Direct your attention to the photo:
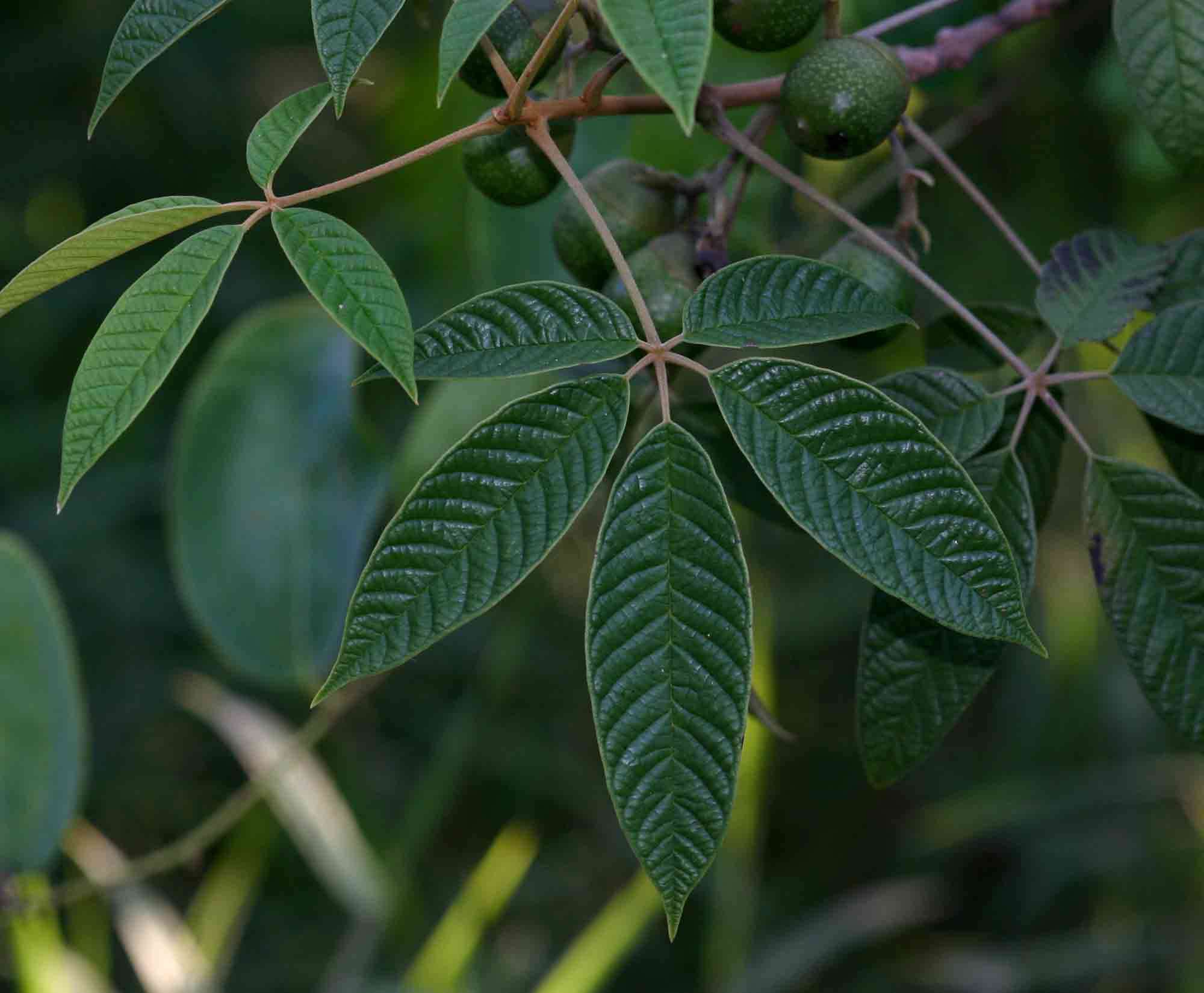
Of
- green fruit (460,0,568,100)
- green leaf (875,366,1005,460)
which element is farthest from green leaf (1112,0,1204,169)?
green fruit (460,0,568,100)

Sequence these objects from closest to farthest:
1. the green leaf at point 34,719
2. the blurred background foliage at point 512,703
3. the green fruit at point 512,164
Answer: the green fruit at point 512,164, the green leaf at point 34,719, the blurred background foliage at point 512,703

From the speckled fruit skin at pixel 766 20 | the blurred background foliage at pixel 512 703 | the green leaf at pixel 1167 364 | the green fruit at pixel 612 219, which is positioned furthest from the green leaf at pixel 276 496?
the green leaf at pixel 1167 364

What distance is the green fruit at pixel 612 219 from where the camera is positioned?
2.33 feet

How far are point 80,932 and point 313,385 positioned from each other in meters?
1.40

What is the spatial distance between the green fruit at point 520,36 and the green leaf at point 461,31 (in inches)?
5.2

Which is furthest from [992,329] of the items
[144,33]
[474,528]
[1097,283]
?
[144,33]

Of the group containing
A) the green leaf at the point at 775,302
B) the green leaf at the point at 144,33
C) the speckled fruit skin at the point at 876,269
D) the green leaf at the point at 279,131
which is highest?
the green leaf at the point at 144,33

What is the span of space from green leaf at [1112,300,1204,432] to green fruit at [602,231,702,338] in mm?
231

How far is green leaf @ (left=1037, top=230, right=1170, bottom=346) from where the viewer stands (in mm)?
684

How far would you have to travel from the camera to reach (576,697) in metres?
2.73

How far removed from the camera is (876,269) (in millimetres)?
688

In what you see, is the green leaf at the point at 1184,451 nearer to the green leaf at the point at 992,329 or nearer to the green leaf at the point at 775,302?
the green leaf at the point at 992,329

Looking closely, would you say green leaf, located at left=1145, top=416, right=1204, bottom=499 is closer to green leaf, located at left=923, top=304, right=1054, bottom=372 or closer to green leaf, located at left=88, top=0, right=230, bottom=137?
green leaf, located at left=923, top=304, right=1054, bottom=372

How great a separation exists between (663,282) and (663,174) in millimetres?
104
